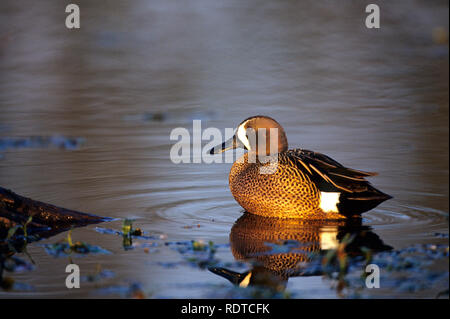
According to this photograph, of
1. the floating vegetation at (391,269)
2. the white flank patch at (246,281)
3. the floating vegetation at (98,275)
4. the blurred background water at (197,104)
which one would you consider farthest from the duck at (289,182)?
the floating vegetation at (98,275)

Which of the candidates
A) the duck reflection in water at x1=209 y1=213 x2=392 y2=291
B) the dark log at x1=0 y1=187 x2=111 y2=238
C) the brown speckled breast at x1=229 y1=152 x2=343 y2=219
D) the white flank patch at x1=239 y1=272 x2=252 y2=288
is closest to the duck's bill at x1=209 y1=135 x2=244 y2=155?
the brown speckled breast at x1=229 y1=152 x2=343 y2=219

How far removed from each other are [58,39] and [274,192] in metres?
7.61

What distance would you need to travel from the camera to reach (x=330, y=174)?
6.14m

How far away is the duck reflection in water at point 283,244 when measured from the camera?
4742mm

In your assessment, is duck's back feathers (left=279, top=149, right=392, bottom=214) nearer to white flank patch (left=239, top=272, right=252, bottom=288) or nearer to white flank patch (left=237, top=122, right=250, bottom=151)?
white flank patch (left=237, top=122, right=250, bottom=151)

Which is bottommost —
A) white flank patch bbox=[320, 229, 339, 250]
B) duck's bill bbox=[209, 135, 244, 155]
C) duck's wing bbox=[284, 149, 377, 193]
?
white flank patch bbox=[320, 229, 339, 250]

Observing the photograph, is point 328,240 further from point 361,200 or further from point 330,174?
point 330,174

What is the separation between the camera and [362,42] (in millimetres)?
12938

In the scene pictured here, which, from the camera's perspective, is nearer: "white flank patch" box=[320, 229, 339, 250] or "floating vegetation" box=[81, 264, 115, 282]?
"floating vegetation" box=[81, 264, 115, 282]

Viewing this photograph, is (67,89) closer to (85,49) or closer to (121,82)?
(121,82)

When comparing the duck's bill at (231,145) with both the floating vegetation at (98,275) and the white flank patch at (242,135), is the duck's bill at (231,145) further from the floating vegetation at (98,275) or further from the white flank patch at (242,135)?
the floating vegetation at (98,275)

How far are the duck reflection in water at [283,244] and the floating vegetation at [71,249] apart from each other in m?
0.91

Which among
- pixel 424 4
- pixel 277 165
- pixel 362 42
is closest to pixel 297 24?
pixel 362 42

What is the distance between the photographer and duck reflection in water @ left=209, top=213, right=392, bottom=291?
187 inches
